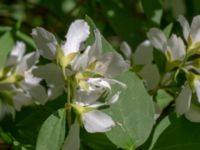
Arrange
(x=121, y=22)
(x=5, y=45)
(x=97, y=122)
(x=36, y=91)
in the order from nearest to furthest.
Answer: (x=97, y=122), (x=36, y=91), (x=5, y=45), (x=121, y=22)

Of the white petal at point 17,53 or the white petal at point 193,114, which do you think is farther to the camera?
Result: the white petal at point 17,53

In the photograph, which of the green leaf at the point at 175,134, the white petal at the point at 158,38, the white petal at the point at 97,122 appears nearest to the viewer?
the white petal at the point at 97,122

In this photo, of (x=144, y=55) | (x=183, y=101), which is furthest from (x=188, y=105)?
(x=144, y=55)

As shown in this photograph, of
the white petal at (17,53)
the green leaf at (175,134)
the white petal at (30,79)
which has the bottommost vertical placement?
the green leaf at (175,134)

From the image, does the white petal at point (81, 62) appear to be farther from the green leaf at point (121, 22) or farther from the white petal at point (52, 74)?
the green leaf at point (121, 22)

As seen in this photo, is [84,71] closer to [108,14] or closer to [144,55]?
[144,55]

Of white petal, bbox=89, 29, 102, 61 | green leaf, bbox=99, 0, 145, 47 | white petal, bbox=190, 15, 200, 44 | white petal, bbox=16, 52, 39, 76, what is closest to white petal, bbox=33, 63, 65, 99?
white petal, bbox=89, 29, 102, 61

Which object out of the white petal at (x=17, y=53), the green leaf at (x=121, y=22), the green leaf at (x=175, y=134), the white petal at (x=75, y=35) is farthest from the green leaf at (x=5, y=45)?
the green leaf at (x=175, y=134)

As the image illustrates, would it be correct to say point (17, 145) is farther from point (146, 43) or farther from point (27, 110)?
point (146, 43)
